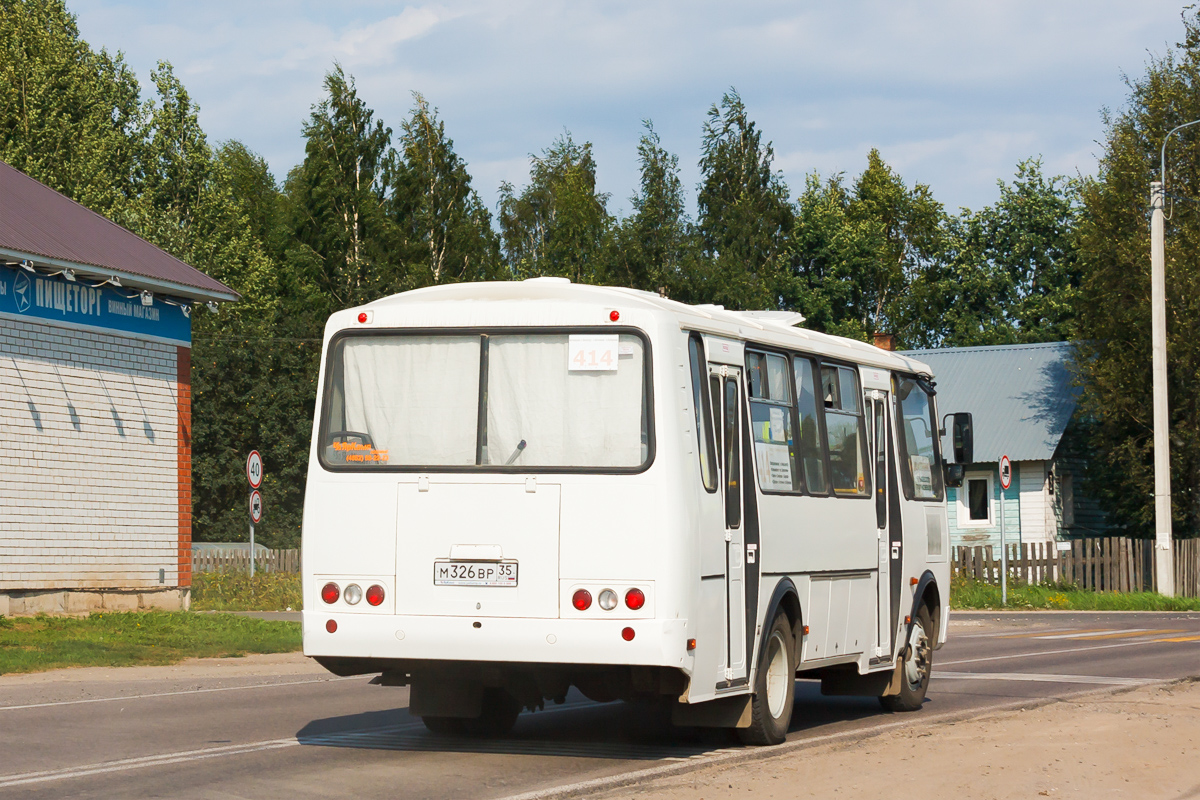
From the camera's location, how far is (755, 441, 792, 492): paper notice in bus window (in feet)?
35.8

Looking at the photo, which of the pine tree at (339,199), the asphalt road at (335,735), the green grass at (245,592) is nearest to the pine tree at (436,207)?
the pine tree at (339,199)

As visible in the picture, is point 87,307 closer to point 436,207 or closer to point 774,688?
point 774,688

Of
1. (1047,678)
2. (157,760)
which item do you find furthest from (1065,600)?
(157,760)

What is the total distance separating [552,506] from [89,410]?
15453 millimetres

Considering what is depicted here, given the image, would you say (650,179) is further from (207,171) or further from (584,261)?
(207,171)

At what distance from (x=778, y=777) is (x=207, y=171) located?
1923 inches

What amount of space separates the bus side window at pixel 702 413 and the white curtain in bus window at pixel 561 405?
47 centimetres

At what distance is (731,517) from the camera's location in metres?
10.3

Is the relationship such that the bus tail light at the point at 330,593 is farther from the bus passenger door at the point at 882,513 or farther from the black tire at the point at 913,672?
the black tire at the point at 913,672

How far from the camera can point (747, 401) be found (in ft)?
35.7

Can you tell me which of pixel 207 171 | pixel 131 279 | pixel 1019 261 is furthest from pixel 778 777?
pixel 1019 261

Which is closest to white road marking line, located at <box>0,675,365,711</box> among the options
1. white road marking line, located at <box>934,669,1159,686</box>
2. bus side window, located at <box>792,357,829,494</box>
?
bus side window, located at <box>792,357,829,494</box>

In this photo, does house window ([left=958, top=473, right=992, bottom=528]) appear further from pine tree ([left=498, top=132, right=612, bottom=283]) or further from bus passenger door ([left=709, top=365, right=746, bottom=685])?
bus passenger door ([left=709, top=365, right=746, bottom=685])

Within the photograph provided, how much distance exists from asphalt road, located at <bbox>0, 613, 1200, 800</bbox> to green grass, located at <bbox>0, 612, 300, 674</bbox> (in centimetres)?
A: 104
